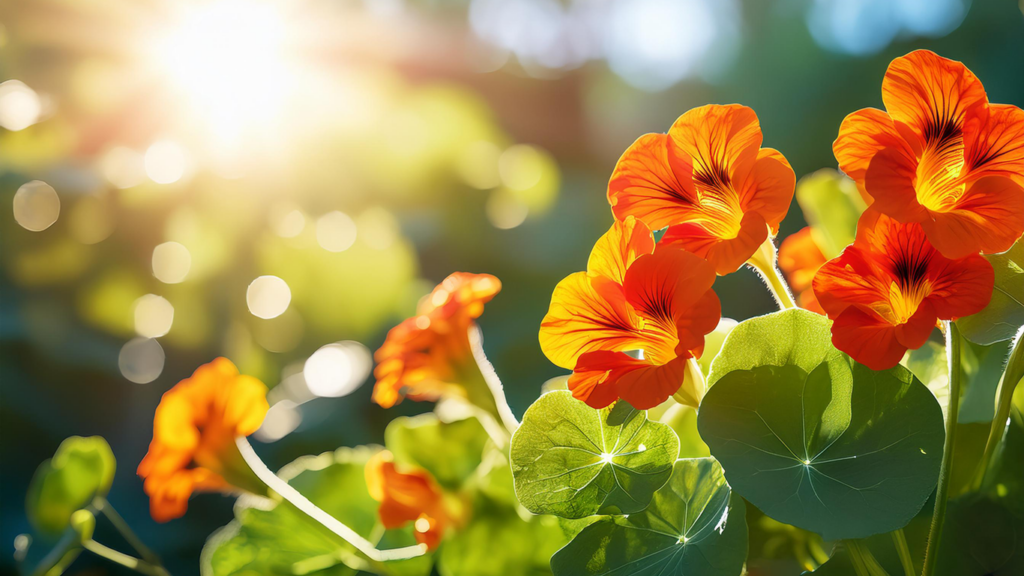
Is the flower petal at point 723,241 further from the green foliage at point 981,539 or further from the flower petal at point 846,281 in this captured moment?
the green foliage at point 981,539

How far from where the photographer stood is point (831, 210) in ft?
1.25

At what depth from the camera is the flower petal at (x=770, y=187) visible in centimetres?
21

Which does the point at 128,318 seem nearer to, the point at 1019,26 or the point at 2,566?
the point at 2,566

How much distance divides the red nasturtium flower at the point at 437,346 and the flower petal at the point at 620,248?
2.7 inches

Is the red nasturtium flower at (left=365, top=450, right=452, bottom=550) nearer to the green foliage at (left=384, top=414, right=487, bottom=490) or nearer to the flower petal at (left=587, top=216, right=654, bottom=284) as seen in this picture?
the green foliage at (left=384, top=414, right=487, bottom=490)

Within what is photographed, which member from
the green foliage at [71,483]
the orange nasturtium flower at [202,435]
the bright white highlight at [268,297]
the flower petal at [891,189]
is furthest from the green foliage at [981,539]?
the bright white highlight at [268,297]

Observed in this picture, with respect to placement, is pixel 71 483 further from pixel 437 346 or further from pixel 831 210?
pixel 831 210

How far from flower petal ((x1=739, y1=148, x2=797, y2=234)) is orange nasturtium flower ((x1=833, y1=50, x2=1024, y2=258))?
0.02m

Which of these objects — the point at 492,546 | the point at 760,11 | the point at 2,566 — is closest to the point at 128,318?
the point at 2,566

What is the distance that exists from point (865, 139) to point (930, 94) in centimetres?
3

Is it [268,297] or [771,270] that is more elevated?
[771,270]

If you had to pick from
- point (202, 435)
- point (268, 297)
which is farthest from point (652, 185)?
point (268, 297)

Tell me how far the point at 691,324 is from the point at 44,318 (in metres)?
1.08

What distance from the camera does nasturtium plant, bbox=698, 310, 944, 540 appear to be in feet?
0.65
